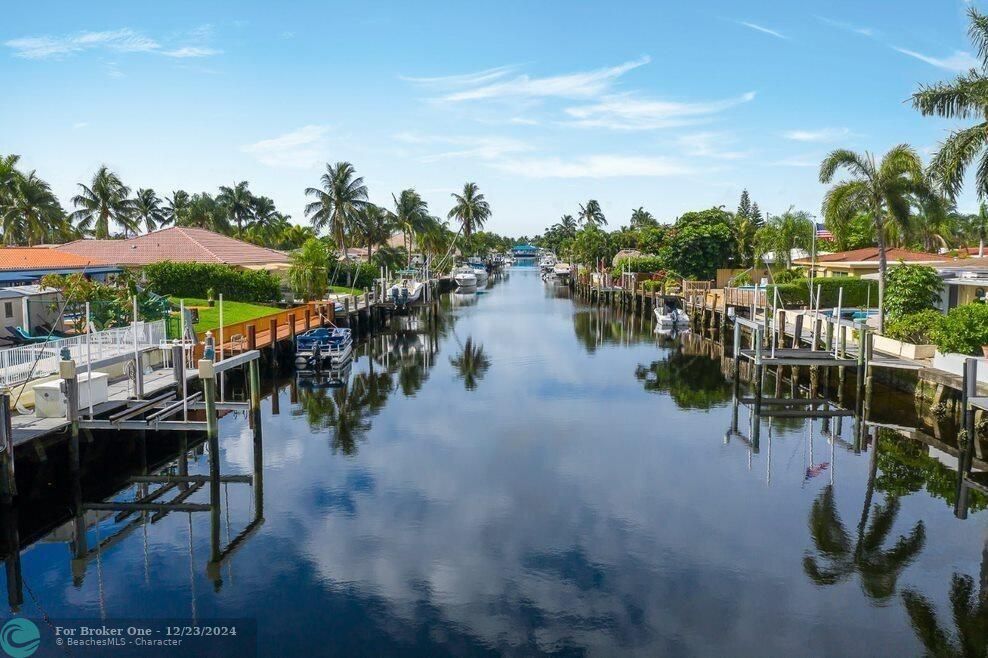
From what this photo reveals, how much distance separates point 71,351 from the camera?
2470cm

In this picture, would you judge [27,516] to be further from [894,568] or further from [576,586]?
[894,568]

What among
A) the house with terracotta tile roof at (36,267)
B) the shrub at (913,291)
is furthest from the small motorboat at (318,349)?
the shrub at (913,291)

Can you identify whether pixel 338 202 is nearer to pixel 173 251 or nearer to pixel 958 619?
pixel 173 251

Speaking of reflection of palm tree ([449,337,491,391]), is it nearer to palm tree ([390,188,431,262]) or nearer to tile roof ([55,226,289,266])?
tile roof ([55,226,289,266])

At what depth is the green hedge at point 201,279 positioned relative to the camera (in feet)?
182

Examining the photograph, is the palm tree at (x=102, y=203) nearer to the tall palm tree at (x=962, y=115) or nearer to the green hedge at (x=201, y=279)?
the green hedge at (x=201, y=279)

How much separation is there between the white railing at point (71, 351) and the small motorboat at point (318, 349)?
44.7ft

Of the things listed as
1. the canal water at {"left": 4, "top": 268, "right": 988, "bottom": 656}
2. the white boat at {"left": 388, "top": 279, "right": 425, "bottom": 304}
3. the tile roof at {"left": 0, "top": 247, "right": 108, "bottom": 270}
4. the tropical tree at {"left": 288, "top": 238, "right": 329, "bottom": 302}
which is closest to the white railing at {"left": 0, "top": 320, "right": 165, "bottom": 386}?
the canal water at {"left": 4, "top": 268, "right": 988, "bottom": 656}

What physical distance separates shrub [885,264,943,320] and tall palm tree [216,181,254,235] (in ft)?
306

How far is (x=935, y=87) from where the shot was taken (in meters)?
32.6

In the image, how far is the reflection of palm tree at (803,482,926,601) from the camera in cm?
1642

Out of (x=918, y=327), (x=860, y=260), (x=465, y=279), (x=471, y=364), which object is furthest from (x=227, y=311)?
(x=465, y=279)

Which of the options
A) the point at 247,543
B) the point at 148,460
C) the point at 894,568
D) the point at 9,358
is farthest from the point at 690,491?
the point at 9,358

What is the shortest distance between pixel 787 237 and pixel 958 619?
63.5m
